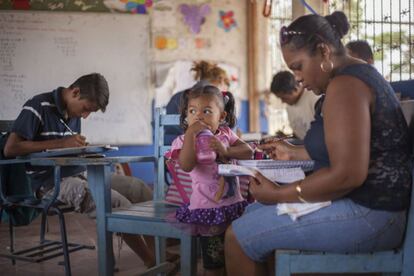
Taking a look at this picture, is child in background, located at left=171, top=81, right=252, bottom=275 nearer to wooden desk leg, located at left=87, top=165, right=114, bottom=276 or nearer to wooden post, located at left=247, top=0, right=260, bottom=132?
wooden desk leg, located at left=87, top=165, right=114, bottom=276

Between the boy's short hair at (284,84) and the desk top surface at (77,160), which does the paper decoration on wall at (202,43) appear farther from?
the desk top surface at (77,160)

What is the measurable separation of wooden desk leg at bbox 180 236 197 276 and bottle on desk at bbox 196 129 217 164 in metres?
0.31

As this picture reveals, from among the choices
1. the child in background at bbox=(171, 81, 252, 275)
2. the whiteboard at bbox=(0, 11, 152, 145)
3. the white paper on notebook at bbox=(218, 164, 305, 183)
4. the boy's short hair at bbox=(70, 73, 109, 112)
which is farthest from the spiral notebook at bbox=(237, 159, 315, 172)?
the whiteboard at bbox=(0, 11, 152, 145)

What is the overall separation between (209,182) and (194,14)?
440 centimetres

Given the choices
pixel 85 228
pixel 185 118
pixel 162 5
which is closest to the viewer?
pixel 185 118

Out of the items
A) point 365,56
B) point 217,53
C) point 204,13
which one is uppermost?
point 204,13

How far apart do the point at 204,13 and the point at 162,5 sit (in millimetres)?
554

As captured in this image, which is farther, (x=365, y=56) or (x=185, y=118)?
(x=365, y=56)

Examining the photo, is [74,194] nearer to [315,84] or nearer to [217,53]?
[315,84]

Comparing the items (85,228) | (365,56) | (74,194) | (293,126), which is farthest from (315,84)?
(85,228)

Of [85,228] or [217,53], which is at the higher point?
[217,53]

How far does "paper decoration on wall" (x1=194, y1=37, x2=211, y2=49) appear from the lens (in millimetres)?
5812

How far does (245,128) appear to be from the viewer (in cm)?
605

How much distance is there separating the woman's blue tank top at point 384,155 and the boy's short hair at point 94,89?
1.77m
